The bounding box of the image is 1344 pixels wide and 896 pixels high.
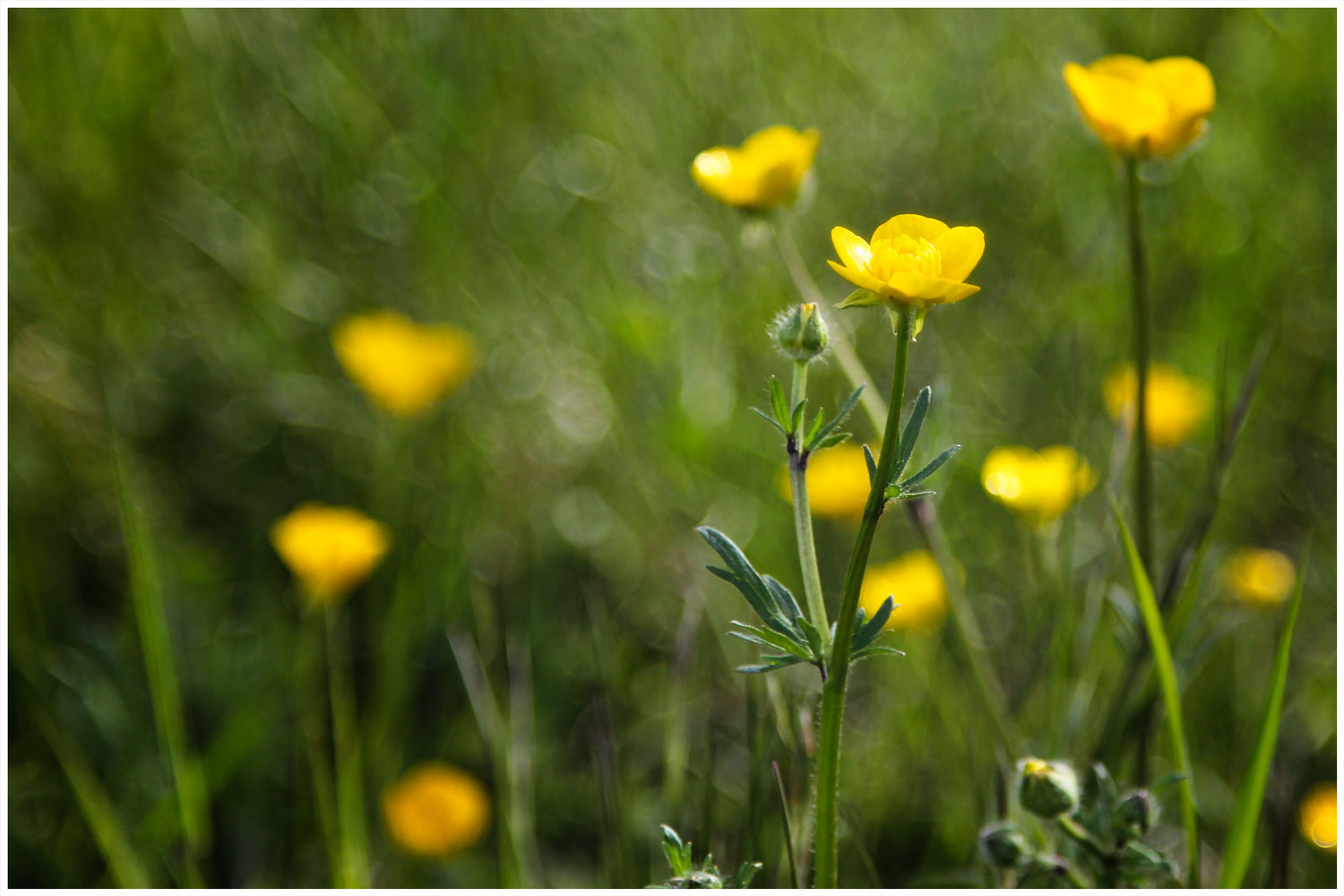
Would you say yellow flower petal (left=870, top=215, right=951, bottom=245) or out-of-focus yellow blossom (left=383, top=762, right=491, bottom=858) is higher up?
yellow flower petal (left=870, top=215, right=951, bottom=245)

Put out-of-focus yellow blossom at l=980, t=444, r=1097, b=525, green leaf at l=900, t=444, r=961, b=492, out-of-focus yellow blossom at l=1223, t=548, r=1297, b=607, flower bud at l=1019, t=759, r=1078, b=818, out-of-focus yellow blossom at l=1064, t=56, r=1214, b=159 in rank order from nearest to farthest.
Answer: green leaf at l=900, t=444, r=961, b=492 → flower bud at l=1019, t=759, r=1078, b=818 → out-of-focus yellow blossom at l=1064, t=56, r=1214, b=159 → out-of-focus yellow blossom at l=980, t=444, r=1097, b=525 → out-of-focus yellow blossom at l=1223, t=548, r=1297, b=607

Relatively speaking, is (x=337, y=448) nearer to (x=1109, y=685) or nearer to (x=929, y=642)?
(x=929, y=642)

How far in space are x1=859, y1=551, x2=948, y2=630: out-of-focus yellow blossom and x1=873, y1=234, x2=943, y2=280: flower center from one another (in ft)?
2.85

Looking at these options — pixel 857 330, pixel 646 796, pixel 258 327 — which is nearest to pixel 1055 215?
pixel 857 330

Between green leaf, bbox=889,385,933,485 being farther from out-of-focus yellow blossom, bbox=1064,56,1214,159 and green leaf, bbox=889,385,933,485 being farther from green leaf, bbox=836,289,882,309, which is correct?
out-of-focus yellow blossom, bbox=1064,56,1214,159

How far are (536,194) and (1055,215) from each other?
123cm

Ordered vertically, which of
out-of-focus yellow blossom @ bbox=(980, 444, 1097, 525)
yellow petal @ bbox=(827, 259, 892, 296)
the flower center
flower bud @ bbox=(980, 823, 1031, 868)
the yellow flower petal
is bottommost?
flower bud @ bbox=(980, 823, 1031, 868)

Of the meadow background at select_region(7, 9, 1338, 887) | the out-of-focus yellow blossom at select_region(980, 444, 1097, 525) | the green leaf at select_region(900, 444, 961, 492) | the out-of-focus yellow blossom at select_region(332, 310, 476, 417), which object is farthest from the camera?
the out-of-focus yellow blossom at select_region(332, 310, 476, 417)

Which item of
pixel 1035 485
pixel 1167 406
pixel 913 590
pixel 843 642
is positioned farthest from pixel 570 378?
pixel 843 642

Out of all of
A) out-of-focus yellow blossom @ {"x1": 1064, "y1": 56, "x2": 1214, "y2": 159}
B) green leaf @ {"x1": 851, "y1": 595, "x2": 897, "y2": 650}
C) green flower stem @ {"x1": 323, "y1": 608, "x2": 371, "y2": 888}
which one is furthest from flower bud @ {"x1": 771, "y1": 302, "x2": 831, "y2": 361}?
green flower stem @ {"x1": 323, "y1": 608, "x2": 371, "y2": 888}

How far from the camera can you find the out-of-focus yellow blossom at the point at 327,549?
1462 mm

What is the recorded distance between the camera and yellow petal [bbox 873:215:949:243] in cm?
68

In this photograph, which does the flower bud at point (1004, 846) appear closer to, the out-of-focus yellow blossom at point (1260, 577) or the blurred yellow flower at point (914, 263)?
the blurred yellow flower at point (914, 263)

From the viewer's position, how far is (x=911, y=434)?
0.65m
